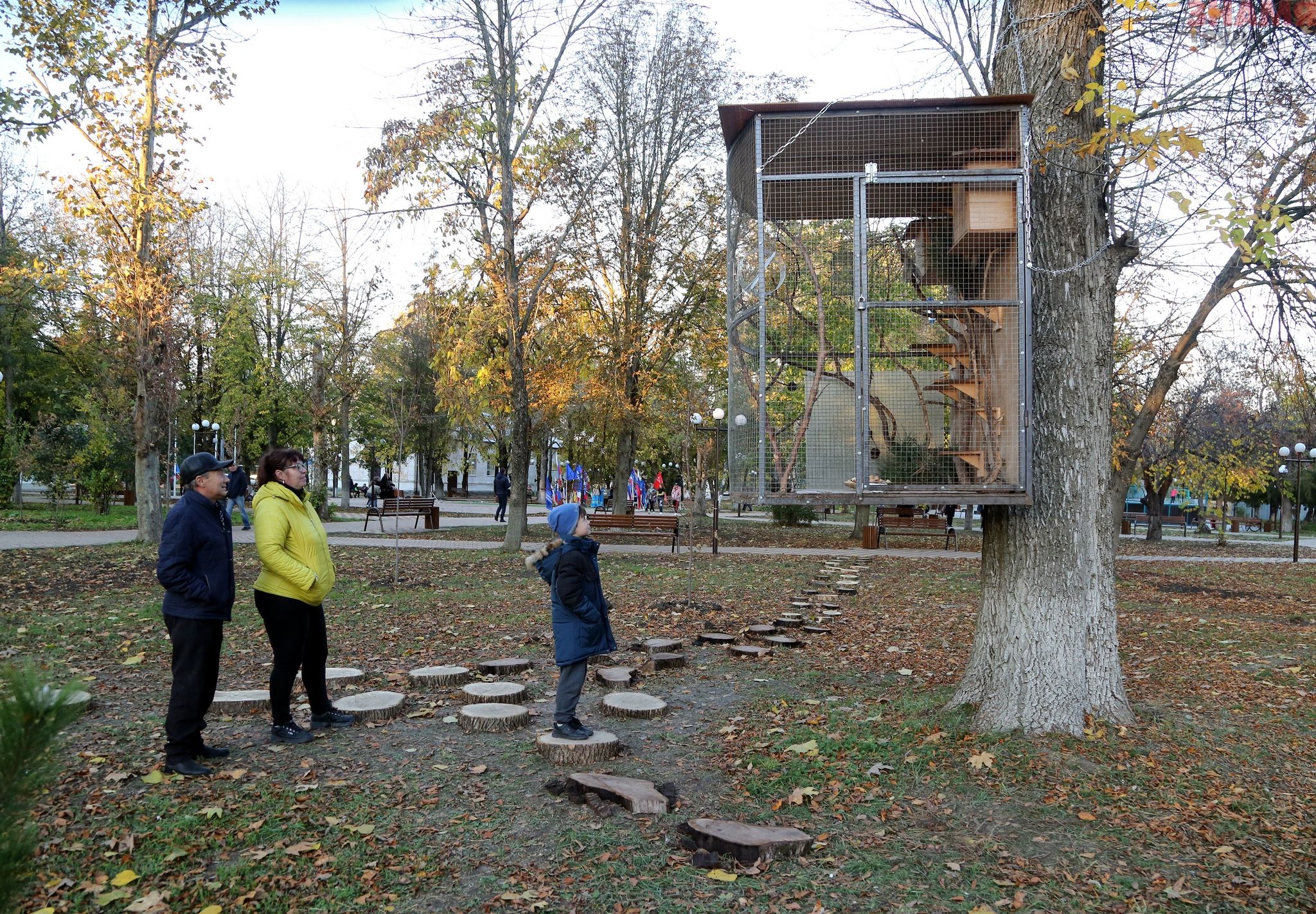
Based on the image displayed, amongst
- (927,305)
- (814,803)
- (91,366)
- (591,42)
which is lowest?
(814,803)

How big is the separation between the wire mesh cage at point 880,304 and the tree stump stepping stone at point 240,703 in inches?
136

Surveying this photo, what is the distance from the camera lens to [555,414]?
20984 mm

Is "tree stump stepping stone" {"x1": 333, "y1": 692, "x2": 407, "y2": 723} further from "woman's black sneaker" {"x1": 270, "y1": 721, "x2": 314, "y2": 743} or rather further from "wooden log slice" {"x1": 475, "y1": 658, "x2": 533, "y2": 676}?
"wooden log slice" {"x1": 475, "y1": 658, "x2": 533, "y2": 676}

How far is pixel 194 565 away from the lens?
4766 mm

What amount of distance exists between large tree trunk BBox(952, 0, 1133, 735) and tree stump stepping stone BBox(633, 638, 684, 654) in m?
3.05

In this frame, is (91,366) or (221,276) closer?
(91,366)

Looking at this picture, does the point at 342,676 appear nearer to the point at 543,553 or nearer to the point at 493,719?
the point at 493,719

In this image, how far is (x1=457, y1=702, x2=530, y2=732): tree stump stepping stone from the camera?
18.3 feet

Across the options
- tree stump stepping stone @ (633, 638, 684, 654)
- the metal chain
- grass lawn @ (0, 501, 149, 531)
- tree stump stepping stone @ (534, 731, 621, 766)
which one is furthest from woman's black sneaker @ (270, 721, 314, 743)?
grass lawn @ (0, 501, 149, 531)

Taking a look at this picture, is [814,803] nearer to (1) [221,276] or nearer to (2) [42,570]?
(2) [42,570]

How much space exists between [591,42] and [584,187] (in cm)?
654

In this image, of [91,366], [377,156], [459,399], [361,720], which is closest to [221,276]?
[91,366]

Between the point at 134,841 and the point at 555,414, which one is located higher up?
the point at 555,414

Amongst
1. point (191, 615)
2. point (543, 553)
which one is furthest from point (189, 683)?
point (543, 553)
